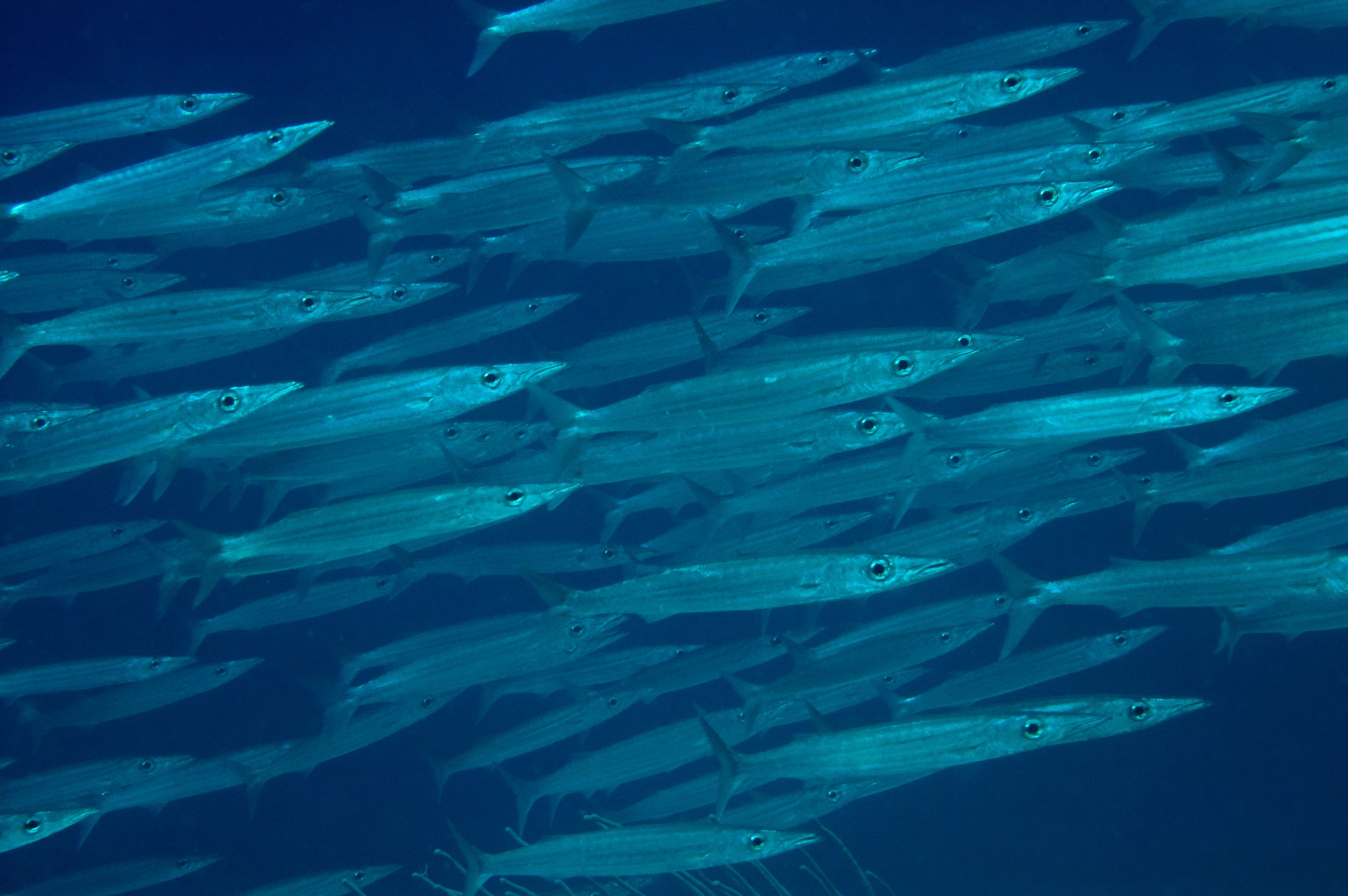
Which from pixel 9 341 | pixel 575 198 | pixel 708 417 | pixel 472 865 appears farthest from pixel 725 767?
pixel 9 341

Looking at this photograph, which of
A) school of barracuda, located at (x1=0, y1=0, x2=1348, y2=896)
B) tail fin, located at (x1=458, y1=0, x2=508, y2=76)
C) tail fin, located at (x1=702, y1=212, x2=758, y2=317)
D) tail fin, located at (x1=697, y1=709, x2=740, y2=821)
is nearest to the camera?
school of barracuda, located at (x1=0, y1=0, x2=1348, y2=896)

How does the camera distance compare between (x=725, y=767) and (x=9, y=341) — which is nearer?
(x=725, y=767)

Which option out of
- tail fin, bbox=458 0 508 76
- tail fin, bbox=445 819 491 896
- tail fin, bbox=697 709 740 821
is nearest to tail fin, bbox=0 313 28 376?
tail fin, bbox=458 0 508 76

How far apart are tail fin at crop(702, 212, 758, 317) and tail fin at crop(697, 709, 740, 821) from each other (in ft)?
7.49

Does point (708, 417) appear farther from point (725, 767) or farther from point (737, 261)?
point (725, 767)

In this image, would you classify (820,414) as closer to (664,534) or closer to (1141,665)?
(664,534)

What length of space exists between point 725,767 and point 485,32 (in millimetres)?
4413

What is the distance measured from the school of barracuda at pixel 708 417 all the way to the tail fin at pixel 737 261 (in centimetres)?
2

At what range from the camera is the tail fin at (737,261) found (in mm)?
4359

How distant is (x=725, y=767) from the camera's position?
13.3 ft

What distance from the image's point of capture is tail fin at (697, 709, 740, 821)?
3.97m

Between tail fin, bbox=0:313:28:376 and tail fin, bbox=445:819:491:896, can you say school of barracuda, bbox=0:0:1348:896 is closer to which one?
tail fin, bbox=0:313:28:376

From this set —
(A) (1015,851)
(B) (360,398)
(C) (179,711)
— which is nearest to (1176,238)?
(B) (360,398)

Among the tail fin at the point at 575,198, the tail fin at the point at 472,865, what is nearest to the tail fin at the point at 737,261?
the tail fin at the point at 575,198
